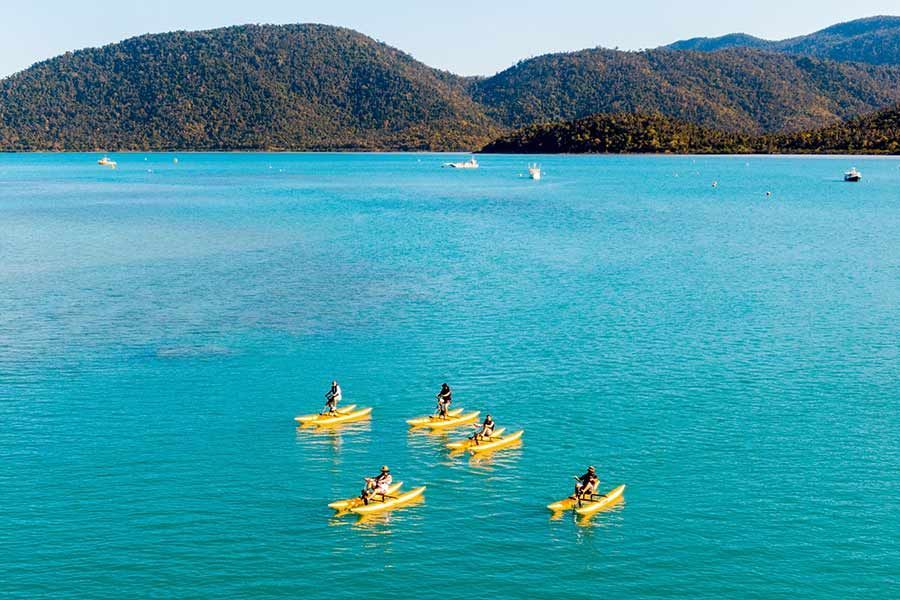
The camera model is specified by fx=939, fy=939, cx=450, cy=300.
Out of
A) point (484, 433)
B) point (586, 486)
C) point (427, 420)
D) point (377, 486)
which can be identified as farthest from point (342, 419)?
point (586, 486)

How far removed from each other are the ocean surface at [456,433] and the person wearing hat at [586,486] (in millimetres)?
1210

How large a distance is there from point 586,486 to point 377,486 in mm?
9221

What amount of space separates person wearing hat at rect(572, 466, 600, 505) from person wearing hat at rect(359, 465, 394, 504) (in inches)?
327

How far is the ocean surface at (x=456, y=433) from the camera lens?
1451 inches

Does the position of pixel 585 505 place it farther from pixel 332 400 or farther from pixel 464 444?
pixel 332 400

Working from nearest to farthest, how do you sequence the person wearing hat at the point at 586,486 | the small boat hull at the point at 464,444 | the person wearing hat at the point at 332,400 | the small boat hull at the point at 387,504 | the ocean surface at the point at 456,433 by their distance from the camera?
the ocean surface at the point at 456,433
the small boat hull at the point at 387,504
the person wearing hat at the point at 586,486
the small boat hull at the point at 464,444
the person wearing hat at the point at 332,400

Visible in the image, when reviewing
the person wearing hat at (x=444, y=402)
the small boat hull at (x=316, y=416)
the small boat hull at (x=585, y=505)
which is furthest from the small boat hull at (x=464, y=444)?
the small boat hull at (x=316, y=416)

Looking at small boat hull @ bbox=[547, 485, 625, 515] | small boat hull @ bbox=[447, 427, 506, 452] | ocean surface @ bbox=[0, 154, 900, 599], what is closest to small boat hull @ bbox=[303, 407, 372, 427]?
ocean surface @ bbox=[0, 154, 900, 599]

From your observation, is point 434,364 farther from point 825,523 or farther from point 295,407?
point 825,523

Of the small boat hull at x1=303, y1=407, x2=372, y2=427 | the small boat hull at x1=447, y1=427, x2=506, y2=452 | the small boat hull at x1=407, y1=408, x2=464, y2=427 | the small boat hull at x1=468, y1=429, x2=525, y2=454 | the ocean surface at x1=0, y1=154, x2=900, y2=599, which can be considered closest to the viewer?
the ocean surface at x1=0, y1=154, x2=900, y2=599

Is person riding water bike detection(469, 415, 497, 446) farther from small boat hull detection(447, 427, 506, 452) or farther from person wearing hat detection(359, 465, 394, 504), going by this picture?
person wearing hat detection(359, 465, 394, 504)

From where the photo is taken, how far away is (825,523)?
40.5 meters

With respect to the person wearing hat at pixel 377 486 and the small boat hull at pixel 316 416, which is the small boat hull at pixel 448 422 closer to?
the small boat hull at pixel 316 416

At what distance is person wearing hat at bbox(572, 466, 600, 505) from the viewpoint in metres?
41.3
